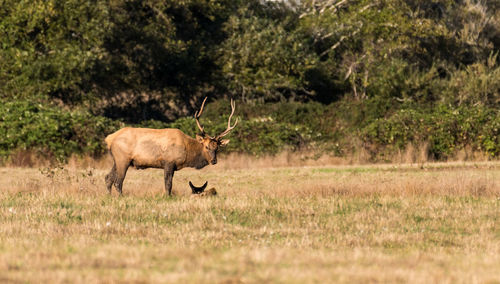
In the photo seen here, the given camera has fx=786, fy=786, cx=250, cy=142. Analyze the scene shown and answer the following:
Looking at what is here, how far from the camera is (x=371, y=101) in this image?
31.0 m

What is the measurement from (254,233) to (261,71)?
79.0 ft

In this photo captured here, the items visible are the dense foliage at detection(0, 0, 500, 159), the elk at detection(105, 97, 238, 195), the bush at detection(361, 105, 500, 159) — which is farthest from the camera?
the dense foliage at detection(0, 0, 500, 159)

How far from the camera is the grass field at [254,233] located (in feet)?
26.5

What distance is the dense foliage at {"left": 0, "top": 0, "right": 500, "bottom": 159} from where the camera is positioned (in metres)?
28.1

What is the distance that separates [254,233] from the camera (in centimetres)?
1125

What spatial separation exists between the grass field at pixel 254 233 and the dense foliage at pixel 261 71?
9.13m

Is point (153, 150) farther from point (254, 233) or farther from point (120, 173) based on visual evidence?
point (254, 233)

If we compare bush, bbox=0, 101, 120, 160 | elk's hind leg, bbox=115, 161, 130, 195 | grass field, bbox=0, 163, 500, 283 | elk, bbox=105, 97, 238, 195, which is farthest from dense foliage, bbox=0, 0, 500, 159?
elk, bbox=105, 97, 238, 195

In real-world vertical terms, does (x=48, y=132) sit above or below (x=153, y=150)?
above

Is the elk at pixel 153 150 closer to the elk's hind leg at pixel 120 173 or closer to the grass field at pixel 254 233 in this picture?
the elk's hind leg at pixel 120 173

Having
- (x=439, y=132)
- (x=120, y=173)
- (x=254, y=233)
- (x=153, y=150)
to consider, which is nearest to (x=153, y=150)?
(x=153, y=150)

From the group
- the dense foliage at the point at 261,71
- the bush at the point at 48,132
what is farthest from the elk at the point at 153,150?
the bush at the point at 48,132

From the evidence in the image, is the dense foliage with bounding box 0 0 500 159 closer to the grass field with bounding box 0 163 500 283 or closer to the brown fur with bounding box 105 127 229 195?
the grass field with bounding box 0 163 500 283

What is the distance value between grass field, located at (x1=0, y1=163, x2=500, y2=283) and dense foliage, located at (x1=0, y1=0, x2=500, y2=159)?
30.0ft
